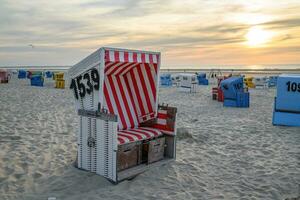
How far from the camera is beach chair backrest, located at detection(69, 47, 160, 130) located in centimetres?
585

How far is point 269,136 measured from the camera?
9.48 metres

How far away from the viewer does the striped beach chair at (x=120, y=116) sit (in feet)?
17.6

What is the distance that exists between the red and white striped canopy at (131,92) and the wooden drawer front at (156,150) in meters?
0.63

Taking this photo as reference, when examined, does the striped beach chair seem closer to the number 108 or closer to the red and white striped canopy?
the red and white striped canopy

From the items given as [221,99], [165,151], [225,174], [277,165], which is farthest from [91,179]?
[221,99]

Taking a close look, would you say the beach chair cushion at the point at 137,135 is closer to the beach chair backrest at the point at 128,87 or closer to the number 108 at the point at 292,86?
the beach chair backrest at the point at 128,87

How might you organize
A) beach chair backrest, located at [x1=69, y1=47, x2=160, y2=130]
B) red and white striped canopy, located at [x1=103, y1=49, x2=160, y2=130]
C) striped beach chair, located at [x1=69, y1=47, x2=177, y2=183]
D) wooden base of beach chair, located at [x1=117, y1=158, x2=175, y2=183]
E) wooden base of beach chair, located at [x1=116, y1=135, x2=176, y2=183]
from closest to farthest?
striped beach chair, located at [x1=69, y1=47, x2=177, y2=183], wooden base of beach chair, located at [x1=117, y1=158, x2=175, y2=183], wooden base of beach chair, located at [x1=116, y1=135, x2=176, y2=183], beach chair backrest, located at [x1=69, y1=47, x2=160, y2=130], red and white striped canopy, located at [x1=103, y1=49, x2=160, y2=130]

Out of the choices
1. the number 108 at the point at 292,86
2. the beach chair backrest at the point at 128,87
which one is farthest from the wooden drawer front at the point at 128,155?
the number 108 at the point at 292,86

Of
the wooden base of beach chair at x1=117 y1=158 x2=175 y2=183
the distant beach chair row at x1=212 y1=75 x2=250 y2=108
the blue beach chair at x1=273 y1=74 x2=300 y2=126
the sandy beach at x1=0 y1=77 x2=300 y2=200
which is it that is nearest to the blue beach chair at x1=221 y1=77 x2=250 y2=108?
the distant beach chair row at x1=212 y1=75 x2=250 y2=108

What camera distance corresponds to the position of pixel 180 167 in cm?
641

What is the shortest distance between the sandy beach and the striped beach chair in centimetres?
30

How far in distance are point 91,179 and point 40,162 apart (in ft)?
4.73

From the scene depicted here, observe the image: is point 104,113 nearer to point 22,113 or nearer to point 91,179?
point 91,179

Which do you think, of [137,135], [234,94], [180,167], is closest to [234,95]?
[234,94]
